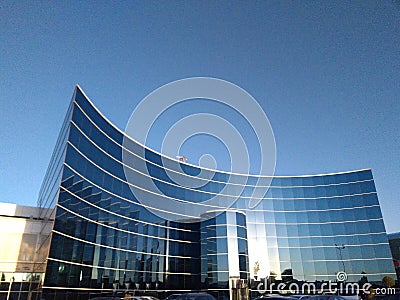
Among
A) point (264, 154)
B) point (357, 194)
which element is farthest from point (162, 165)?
point (357, 194)

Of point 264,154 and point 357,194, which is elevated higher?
point 357,194

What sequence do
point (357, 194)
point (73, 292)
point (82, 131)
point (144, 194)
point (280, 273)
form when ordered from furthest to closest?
point (357, 194), point (280, 273), point (144, 194), point (82, 131), point (73, 292)

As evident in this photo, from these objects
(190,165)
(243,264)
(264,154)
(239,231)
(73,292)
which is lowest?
(73,292)

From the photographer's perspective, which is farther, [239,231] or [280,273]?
[280,273]

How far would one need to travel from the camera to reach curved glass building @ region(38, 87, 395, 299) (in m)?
24.5

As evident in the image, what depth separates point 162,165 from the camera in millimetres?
38719

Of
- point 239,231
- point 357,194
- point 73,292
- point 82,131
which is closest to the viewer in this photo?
point 73,292

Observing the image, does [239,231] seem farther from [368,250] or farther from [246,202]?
[368,250]

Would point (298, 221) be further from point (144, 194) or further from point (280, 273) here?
point (144, 194)

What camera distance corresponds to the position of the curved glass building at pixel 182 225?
966 inches

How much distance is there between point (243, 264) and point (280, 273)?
823 cm

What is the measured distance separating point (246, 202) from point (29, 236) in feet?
87.5

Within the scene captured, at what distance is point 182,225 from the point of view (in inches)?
1494

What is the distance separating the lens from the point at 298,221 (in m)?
44.6
